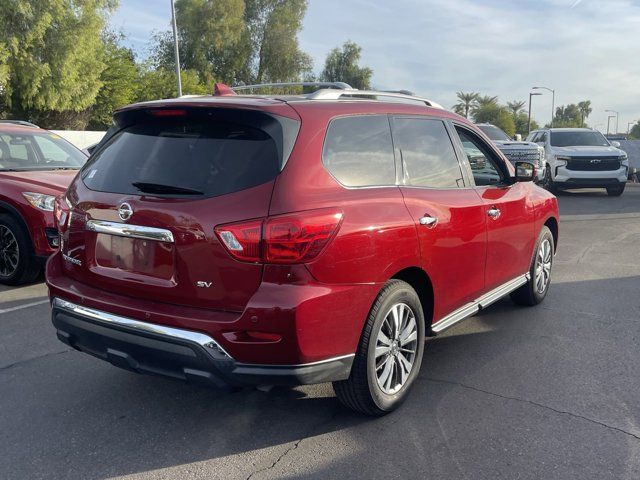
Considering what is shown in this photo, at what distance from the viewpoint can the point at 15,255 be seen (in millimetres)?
6328

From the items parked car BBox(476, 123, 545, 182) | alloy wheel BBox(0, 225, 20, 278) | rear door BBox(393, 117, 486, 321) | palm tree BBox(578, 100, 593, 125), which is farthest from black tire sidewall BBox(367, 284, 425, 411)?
palm tree BBox(578, 100, 593, 125)

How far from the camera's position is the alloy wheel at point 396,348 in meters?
3.39

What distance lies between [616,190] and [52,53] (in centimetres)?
2414

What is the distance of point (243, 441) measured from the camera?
10.6 feet

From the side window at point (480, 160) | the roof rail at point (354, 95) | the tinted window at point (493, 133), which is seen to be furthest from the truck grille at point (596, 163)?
the roof rail at point (354, 95)

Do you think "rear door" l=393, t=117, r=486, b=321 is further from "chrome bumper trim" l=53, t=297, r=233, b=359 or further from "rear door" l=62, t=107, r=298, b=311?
"chrome bumper trim" l=53, t=297, r=233, b=359

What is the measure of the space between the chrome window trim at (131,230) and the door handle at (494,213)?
241 centimetres

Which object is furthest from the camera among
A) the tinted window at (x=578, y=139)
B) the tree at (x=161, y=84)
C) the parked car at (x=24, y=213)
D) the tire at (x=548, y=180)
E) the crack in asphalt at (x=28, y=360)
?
the tree at (x=161, y=84)

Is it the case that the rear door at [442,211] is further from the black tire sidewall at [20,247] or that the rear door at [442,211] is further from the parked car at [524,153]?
the parked car at [524,153]

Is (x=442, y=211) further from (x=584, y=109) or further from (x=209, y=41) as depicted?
(x=584, y=109)

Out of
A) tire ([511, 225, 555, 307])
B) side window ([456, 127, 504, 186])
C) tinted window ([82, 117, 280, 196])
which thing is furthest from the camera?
tire ([511, 225, 555, 307])

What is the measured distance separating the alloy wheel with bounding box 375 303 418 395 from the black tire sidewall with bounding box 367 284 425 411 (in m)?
0.03

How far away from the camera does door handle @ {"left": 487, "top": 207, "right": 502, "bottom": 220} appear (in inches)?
172

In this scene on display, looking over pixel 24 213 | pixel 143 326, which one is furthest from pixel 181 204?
pixel 24 213
